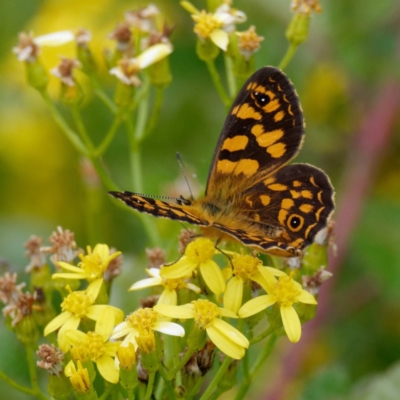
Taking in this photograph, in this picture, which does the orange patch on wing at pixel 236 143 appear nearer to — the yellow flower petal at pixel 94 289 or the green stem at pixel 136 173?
the green stem at pixel 136 173

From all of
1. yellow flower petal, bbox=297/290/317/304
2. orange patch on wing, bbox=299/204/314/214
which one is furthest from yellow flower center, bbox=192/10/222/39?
yellow flower petal, bbox=297/290/317/304

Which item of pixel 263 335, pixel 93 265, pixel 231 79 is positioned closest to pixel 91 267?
pixel 93 265

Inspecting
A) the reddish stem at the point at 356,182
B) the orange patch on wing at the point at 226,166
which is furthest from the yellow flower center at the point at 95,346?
the reddish stem at the point at 356,182

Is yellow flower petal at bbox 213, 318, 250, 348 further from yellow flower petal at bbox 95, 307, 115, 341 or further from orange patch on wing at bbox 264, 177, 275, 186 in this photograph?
orange patch on wing at bbox 264, 177, 275, 186

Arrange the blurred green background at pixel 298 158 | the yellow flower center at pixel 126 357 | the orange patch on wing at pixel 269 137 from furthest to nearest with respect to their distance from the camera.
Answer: the blurred green background at pixel 298 158
the orange patch on wing at pixel 269 137
the yellow flower center at pixel 126 357

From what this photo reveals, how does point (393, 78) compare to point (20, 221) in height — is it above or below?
above

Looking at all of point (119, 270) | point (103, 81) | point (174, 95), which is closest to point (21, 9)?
point (103, 81)

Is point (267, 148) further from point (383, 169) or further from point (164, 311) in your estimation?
point (383, 169)
